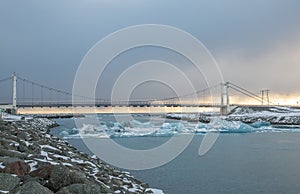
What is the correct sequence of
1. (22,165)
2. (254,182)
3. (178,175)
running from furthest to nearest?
(178,175), (254,182), (22,165)

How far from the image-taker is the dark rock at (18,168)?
465cm

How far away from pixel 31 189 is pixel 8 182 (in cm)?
46

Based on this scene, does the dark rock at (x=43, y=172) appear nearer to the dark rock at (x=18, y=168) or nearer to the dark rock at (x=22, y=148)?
the dark rock at (x=18, y=168)

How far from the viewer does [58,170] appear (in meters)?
4.59

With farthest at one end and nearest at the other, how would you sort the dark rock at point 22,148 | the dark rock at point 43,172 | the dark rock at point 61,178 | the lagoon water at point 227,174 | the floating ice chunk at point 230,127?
the floating ice chunk at point 230,127 < the lagoon water at point 227,174 < the dark rock at point 22,148 < the dark rock at point 43,172 < the dark rock at point 61,178

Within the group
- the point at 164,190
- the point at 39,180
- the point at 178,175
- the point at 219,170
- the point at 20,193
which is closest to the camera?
the point at 20,193

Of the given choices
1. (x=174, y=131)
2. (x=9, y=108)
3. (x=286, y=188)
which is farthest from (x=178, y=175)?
(x=9, y=108)

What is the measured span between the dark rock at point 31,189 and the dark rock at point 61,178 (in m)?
0.35

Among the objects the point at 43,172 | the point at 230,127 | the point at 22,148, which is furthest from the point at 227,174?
the point at 230,127

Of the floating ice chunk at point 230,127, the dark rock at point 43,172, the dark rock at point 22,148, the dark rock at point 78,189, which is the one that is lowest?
the floating ice chunk at point 230,127

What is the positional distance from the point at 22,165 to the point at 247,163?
34.1ft

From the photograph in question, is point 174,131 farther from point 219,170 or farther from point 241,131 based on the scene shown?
point 219,170

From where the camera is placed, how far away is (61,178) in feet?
14.7

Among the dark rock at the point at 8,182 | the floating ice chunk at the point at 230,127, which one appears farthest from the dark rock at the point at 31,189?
the floating ice chunk at the point at 230,127
